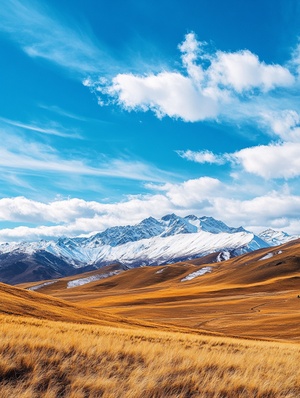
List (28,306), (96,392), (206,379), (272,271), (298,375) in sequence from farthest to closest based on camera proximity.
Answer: (272,271) → (28,306) → (298,375) → (206,379) → (96,392)

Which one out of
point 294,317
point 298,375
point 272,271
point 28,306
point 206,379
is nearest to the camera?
point 206,379

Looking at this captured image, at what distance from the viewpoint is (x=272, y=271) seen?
18862 centimetres

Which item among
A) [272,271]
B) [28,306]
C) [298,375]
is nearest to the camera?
[298,375]

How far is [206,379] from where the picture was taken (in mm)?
9531

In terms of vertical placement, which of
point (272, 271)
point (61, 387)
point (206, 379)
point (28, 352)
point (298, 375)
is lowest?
point (272, 271)

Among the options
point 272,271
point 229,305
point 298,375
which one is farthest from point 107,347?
point 272,271

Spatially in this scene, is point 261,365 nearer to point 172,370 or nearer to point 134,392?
point 172,370

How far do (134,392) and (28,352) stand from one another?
2887 millimetres

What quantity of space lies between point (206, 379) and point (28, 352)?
14.5 feet

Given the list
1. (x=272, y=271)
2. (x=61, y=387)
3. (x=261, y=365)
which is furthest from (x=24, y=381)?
(x=272, y=271)

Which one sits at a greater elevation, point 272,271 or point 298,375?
point 298,375

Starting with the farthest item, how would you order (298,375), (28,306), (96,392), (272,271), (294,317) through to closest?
(272,271) < (294,317) < (28,306) < (298,375) < (96,392)

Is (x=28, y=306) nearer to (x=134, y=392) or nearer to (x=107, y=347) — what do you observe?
(x=107, y=347)

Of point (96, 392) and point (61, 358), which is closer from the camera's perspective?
point (96, 392)
